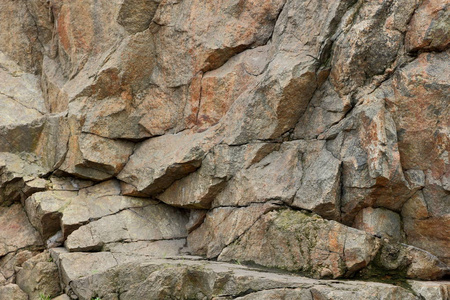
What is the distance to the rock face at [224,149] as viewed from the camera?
8.29 metres

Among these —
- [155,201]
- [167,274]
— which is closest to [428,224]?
[167,274]

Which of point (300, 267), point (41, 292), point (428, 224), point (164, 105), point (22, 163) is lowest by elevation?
point (41, 292)

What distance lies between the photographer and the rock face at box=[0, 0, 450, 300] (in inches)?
326

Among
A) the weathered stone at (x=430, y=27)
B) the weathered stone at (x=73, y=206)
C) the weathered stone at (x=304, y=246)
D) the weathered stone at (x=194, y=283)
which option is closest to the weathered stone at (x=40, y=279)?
the weathered stone at (x=194, y=283)

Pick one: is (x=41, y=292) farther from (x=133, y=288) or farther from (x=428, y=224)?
(x=428, y=224)

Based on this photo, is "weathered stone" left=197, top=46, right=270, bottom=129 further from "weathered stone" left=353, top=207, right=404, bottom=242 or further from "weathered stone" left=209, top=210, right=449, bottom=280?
"weathered stone" left=353, top=207, right=404, bottom=242

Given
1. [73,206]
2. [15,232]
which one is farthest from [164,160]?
[15,232]

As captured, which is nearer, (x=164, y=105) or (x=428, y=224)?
(x=428, y=224)

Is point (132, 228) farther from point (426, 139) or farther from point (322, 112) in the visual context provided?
point (426, 139)

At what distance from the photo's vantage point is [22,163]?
11938 millimetres

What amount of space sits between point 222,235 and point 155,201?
223 cm

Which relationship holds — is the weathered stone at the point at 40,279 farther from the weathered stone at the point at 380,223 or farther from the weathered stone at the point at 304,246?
the weathered stone at the point at 380,223

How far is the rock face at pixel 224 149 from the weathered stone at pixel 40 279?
0.04 m

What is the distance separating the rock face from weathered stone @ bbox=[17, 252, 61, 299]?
1.4 inches
